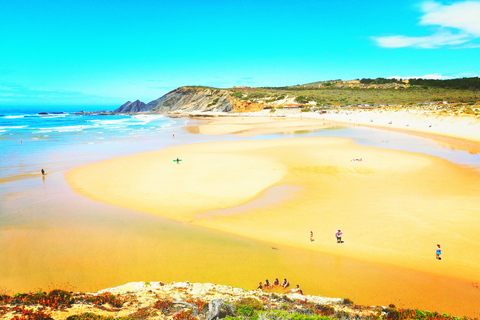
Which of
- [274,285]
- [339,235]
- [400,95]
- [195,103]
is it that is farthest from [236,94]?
[274,285]

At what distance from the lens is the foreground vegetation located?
5828 mm

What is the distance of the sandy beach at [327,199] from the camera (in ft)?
32.4

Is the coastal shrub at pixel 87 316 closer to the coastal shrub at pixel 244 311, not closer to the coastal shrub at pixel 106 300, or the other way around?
the coastal shrub at pixel 106 300

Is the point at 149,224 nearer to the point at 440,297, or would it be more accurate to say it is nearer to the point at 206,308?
the point at 206,308

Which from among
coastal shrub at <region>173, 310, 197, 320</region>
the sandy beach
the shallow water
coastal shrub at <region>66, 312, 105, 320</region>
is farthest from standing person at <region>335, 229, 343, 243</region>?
coastal shrub at <region>66, 312, 105, 320</region>

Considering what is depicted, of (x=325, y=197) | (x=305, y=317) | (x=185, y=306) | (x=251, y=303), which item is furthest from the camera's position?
(x=325, y=197)

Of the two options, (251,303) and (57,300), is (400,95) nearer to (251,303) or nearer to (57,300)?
(251,303)

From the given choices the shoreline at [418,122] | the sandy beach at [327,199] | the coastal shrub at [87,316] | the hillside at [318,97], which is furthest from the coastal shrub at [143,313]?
the hillside at [318,97]

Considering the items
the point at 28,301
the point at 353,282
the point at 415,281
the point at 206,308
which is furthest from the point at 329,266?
the point at 28,301

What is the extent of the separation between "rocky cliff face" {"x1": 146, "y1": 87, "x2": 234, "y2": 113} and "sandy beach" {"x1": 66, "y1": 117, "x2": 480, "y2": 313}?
7359cm

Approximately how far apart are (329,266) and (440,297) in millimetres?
2931

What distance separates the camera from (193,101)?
11081 centimetres

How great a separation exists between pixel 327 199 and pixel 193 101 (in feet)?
334

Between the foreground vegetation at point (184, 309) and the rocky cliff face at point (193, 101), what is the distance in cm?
8842
